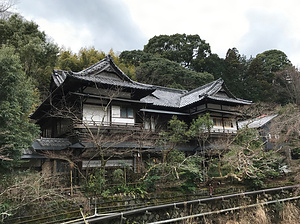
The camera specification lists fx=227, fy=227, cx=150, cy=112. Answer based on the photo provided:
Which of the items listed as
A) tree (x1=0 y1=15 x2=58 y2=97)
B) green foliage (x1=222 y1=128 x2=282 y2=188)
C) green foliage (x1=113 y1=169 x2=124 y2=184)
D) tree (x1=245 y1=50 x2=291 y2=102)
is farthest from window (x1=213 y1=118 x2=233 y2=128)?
tree (x1=245 y1=50 x2=291 y2=102)

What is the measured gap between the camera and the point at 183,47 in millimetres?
46125

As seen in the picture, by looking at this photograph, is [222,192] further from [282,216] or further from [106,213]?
[106,213]

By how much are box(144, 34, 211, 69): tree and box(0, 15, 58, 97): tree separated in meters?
25.0

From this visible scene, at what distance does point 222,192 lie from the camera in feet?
45.4

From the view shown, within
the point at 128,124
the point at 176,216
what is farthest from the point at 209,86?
the point at 176,216

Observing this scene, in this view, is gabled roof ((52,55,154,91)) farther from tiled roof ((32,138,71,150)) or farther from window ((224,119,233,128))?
window ((224,119,233,128))

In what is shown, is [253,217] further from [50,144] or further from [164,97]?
[164,97]

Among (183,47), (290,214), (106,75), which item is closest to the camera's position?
(290,214)

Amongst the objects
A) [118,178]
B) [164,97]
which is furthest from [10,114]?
[164,97]

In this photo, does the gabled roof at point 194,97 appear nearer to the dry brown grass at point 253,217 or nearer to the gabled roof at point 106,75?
the gabled roof at point 106,75

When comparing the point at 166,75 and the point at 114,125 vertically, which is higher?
the point at 166,75

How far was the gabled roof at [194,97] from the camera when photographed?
21094 millimetres

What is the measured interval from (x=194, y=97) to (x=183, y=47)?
84.4 feet

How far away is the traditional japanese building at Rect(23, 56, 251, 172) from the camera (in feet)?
45.5
